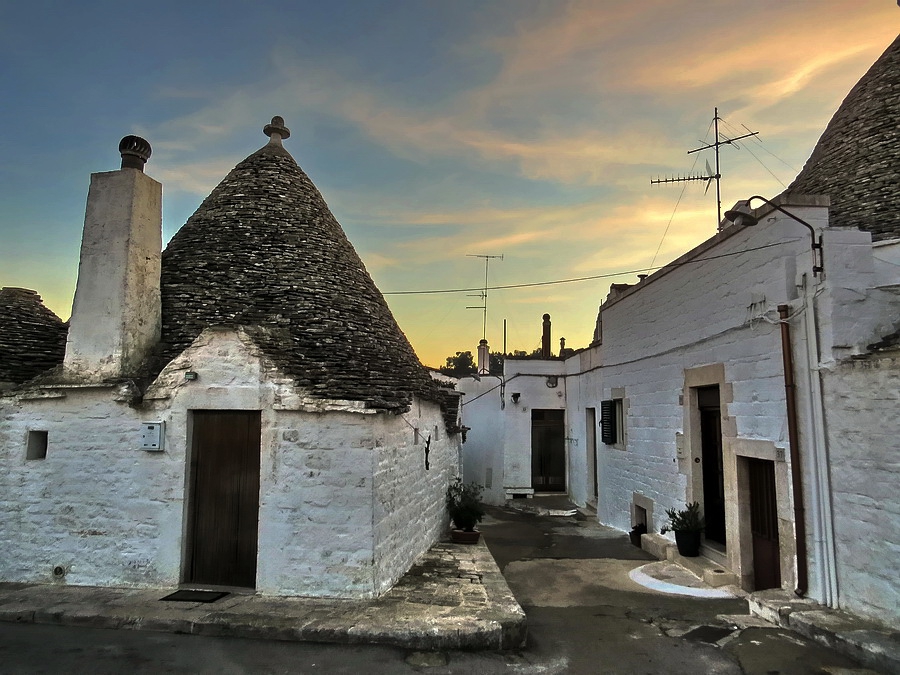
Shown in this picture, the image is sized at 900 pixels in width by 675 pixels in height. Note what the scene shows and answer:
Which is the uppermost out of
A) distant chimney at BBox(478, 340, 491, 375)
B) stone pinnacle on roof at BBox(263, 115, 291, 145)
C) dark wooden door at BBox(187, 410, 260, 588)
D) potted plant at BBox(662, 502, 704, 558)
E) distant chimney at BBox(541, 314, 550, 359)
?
stone pinnacle on roof at BBox(263, 115, 291, 145)

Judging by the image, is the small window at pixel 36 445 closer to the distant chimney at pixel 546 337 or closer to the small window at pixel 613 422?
the small window at pixel 613 422

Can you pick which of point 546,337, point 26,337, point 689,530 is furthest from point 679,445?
point 546,337

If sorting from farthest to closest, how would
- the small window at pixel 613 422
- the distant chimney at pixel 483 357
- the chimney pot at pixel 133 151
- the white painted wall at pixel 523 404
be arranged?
the distant chimney at pixel 483 357, the white painted wall at pixel 523 404, the small window at pixel 613 422, the chimney pot at pixel 133 151

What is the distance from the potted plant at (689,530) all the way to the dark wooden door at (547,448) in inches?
381

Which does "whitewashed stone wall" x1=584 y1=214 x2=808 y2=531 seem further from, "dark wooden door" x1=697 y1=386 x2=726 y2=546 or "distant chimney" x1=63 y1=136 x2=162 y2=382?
"distant chimney" x1=63 y1=136 x2=162 y2=382

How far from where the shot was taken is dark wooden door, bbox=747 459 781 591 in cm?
715

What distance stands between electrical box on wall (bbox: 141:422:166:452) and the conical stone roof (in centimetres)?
98

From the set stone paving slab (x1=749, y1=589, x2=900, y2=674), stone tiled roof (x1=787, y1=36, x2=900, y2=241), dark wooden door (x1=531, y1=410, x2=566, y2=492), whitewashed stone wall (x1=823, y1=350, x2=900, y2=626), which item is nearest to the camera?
stone paving slab (x1=749, y1=589, x2=900, y2=674)

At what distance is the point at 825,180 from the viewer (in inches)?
356

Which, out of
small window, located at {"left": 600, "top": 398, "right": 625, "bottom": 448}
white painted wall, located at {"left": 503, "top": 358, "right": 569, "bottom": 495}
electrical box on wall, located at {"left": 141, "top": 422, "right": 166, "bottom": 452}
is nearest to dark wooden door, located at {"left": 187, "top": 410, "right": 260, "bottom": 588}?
electrical box on wall, located at {"left": 141, "top": 422, "right": 166, "bottom": 452}

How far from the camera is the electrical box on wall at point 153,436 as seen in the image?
6.75 meters

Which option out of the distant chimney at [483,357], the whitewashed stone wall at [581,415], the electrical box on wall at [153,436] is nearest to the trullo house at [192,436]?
the electrical box on wall at [153,436]

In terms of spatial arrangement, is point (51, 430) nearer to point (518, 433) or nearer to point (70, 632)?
point (70, 632)

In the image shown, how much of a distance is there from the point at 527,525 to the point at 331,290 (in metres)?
8.14
